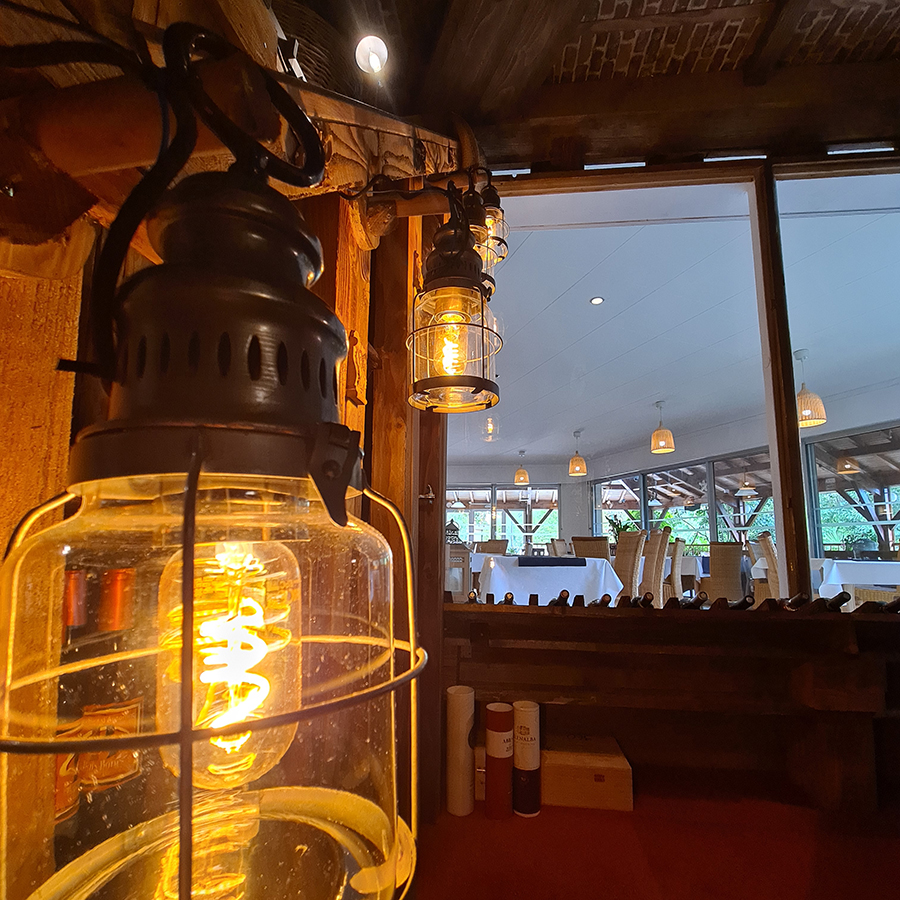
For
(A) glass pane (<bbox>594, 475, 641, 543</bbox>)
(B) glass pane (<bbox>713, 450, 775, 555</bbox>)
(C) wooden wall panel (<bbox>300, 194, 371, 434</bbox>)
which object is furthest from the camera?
(A) glass pane (<bbox>594, 475, 641, 543</bbox>)

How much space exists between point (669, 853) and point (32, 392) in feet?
4.92

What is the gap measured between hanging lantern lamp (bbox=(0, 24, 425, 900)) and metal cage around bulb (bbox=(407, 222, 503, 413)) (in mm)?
581

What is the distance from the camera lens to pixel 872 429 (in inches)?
203

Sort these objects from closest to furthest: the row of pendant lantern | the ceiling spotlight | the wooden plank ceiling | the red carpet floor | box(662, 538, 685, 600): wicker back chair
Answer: the red carpet floor → the ceiling spotlight → the wooden plank ceiling → the row of pendant lantern → box(662, 538, 685, 600): wicker back chair

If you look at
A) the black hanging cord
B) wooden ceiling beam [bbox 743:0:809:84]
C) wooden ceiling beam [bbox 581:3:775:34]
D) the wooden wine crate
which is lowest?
the wooden wine crate

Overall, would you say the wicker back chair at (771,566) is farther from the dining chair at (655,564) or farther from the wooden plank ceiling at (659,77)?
the wooden plank ceiling at (659,77)

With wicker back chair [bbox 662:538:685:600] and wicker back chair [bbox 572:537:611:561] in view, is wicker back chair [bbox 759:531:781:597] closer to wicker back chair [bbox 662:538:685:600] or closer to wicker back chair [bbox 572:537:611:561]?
wicker back chair [bbox 662:538:685:600]

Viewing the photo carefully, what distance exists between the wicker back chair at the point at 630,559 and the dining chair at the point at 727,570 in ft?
2.23

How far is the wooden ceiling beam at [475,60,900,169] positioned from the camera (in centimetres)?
191

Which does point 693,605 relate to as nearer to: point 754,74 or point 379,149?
point 379,149

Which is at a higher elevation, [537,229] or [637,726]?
[537,229]

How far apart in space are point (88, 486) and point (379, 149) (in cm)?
72

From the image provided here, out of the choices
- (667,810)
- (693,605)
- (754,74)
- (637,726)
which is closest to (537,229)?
(754,74)

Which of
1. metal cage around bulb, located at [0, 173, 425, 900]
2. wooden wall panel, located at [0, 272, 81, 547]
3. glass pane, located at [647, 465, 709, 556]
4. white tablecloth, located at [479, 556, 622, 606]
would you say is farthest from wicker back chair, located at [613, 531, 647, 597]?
wooden wall panel, located at [0, 272, 81, 547]
